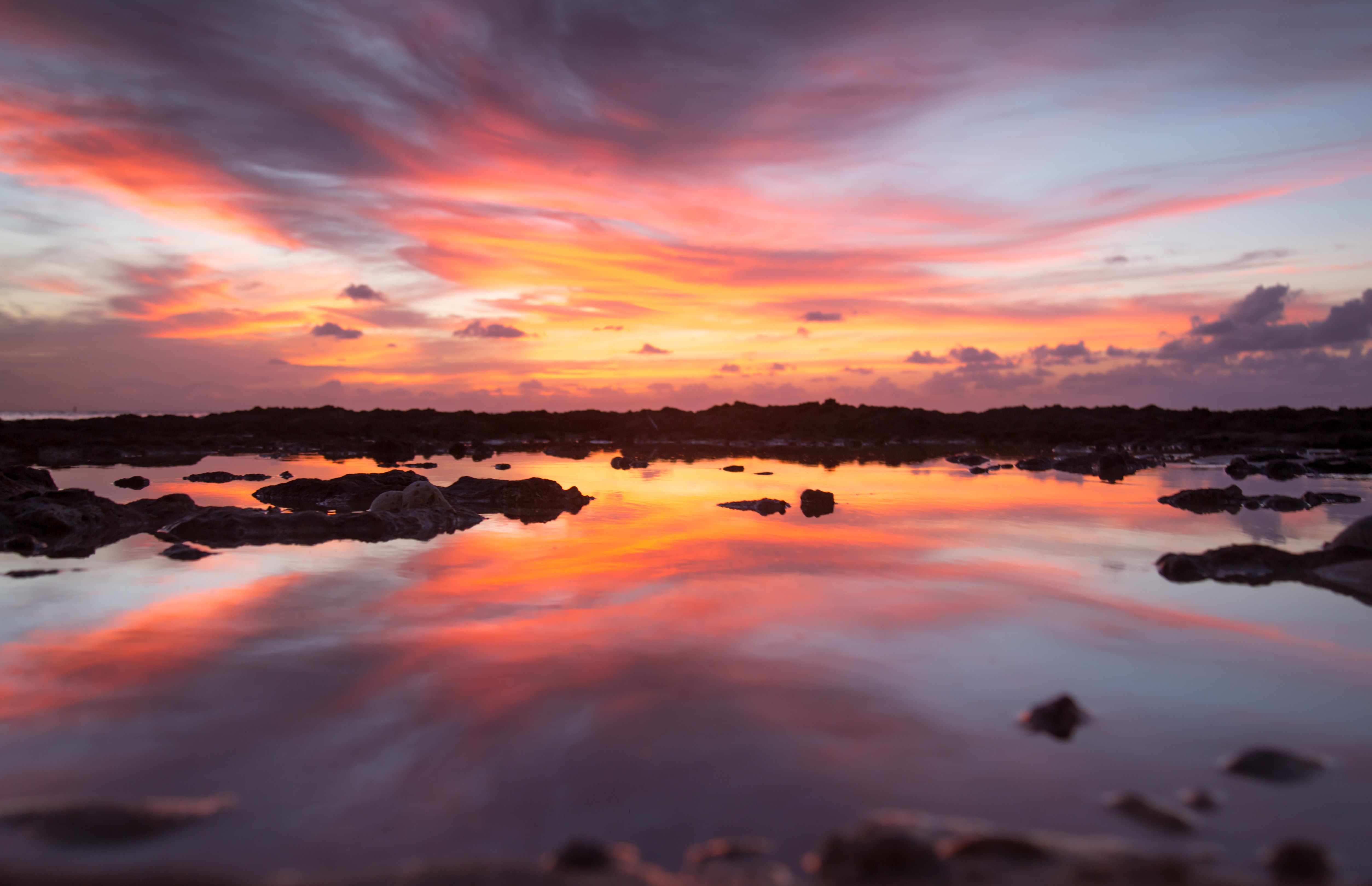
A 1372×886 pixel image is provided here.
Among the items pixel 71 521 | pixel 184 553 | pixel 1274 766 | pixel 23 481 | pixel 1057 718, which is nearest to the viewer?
pixel 1274 766

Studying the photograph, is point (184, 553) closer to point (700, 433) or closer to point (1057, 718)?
point (1057, 718)

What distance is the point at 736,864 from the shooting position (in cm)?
328

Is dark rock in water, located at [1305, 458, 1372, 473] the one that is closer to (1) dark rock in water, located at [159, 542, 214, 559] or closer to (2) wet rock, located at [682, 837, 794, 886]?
(2) wet rock, located at [682, 837, 794, 886]

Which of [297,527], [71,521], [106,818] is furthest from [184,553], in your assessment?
[106,818]

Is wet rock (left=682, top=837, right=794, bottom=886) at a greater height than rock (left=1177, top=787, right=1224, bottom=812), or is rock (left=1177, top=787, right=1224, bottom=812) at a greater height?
rock (left=1177, top=787, right=1224, bottom=812)

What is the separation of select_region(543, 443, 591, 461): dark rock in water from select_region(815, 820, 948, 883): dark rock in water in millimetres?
28628

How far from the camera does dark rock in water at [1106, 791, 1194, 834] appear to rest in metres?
3.51

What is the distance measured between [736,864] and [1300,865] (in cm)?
241

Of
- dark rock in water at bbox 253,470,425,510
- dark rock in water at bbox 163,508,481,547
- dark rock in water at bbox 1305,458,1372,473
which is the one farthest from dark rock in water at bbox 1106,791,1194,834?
dark rock in water at bbox 1305,458,1372,473

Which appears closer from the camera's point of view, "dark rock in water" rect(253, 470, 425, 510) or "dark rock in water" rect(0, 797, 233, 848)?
"dark rock in water" rect(0, 797, 233, 848)

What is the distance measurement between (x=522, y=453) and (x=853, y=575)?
29637 millimetres

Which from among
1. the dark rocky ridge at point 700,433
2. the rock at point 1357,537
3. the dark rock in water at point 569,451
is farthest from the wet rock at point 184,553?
the dark rock in water at point 569,451

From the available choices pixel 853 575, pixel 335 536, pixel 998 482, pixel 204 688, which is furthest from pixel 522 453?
pixel 204 688

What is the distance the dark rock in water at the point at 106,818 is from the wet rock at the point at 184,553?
675 cm
